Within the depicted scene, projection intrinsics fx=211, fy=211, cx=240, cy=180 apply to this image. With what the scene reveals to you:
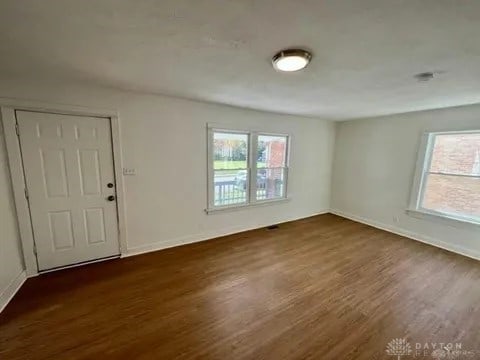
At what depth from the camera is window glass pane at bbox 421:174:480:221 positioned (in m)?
3.25

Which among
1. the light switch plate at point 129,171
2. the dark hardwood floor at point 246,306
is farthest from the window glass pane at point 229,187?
the light switch plate at point 129,171

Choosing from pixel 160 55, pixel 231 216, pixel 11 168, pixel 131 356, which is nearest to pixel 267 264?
pixel 231 216

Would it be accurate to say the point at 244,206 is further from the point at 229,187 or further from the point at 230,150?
the point at 230,150

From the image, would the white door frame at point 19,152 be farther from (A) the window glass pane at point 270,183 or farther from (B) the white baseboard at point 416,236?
(B) the white baseboard at point 416,236

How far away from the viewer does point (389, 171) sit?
4.23m

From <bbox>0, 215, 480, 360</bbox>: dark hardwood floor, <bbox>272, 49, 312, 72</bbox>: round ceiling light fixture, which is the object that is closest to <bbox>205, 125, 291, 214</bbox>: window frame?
<bbox>0, 215, 480, 360</bbox>: dark hardwood floor

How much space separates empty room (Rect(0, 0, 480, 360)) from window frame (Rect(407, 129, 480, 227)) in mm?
26

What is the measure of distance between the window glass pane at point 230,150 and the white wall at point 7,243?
2.53 m

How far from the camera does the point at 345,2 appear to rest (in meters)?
1.10

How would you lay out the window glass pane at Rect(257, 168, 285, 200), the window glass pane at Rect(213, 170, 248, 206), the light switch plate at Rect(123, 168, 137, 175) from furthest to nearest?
the window glass pane at Rect(257, 168, 285, 200)
the window glass pane at Rect(213, 170, 248, 206)
the light switch plate at Rect(123, 168, 137, 175)

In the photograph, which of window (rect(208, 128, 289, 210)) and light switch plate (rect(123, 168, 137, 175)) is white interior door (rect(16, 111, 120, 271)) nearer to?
light switch plate (rect(123, 168, 137, 175))

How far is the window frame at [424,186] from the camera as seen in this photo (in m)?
3.45

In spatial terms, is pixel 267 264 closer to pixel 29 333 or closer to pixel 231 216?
pixel 231 216

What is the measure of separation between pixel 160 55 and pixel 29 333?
2.59 metres
